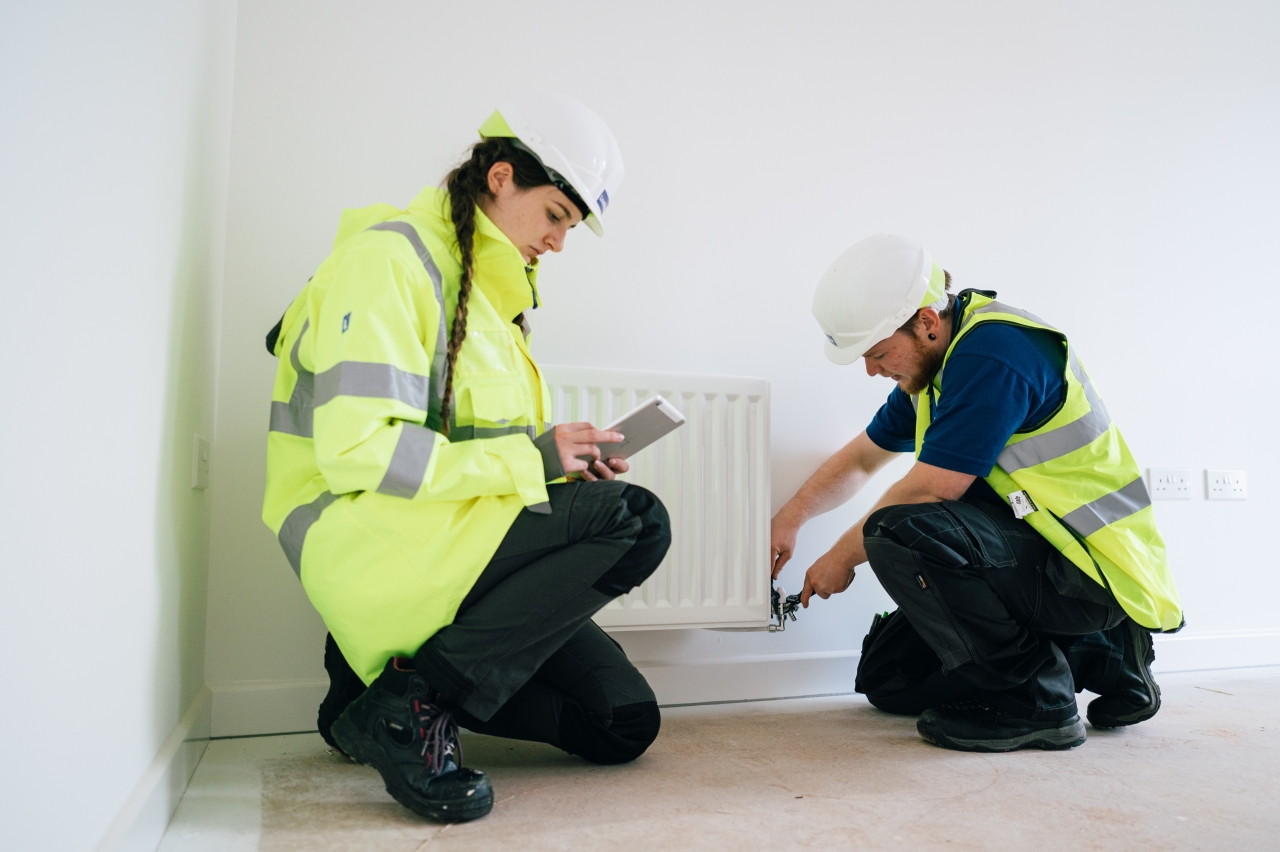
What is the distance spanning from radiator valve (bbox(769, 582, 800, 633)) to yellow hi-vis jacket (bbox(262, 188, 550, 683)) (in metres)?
0.84

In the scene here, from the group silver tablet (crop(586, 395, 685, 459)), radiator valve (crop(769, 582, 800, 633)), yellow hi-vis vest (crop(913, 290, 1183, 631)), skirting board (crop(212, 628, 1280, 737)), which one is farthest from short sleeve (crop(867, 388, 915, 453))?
silver tablet (crop(586, 395, 685, 459))

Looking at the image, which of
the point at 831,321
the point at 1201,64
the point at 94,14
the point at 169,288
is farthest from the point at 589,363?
the point at 1201,64

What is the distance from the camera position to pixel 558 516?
1185 mm

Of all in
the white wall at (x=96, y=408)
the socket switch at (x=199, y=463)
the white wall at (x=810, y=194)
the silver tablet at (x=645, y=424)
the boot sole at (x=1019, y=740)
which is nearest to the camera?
the white wall at (x=96, y=408)

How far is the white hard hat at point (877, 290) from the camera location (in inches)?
66.9

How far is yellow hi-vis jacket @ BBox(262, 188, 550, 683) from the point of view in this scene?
1100mm

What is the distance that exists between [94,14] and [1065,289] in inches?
89.3

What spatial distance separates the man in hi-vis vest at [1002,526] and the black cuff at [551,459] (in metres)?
0.70

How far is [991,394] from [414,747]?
110cm

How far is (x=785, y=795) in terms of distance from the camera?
4.13ft

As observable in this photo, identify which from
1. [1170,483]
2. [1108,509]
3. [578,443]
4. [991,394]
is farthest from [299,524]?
[1170,483]

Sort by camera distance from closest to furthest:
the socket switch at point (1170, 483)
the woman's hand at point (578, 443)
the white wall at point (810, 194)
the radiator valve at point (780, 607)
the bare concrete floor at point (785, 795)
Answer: the bare concrete floor at point (785, 795)
the woman's hand at point (578, 443)
the white wall at point (810, 194)
the radiator valve at point (780, 607)
the socket switch at point (1170, 483)

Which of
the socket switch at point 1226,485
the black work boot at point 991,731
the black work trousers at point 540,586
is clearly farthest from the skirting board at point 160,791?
the socket switch at point 1226,485

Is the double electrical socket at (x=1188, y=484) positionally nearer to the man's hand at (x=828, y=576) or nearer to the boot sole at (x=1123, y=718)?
the boot sole at (x=1123, y=718)
